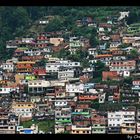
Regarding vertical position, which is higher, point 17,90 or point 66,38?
point 66,38

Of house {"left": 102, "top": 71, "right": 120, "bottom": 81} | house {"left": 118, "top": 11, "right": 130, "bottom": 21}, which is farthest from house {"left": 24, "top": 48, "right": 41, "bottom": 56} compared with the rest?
house {"left": 118, "top": 11, "right": 130, "bottom": 21}

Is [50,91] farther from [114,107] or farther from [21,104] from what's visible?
[114,107]

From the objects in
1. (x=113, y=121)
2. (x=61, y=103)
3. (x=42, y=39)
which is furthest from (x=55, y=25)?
(x=113, y=121)

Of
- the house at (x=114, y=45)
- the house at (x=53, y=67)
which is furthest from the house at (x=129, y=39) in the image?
the house at (x=53, y=67)

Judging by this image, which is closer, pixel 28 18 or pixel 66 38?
pixel 66 38
